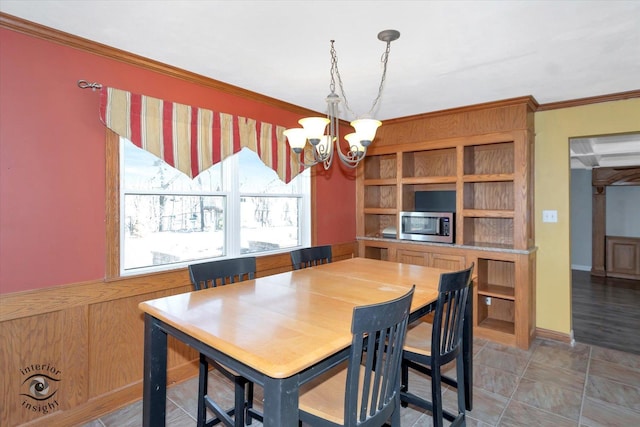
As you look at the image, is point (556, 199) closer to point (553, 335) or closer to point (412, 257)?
point (553, 335)

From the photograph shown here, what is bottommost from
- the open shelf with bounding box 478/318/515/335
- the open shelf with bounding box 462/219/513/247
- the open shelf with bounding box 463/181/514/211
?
the open shelf with bounding box 478/318/515/335

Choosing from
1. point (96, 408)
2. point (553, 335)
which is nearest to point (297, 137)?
point (96, 408)

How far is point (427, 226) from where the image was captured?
3.83m

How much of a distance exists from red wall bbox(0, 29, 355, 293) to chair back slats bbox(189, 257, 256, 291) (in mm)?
686

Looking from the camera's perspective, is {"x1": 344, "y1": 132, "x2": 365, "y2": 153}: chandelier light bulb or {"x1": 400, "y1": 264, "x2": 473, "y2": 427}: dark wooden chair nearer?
{"x1": 400, "y1": 264, "x2": 473, "y2": 427}: dark wooden chair

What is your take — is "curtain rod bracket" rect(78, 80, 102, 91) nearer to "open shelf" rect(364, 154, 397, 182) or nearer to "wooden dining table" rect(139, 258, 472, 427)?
"wooden dining table" rect(139, 258, 472, 427)

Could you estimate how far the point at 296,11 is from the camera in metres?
1.78

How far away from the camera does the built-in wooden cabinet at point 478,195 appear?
3279 mm

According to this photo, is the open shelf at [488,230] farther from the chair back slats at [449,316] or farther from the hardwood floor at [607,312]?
the chair back slats at [449,316]

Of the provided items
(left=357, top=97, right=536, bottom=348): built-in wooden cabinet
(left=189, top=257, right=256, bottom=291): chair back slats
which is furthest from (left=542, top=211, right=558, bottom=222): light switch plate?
(left=189, top=257, right=256, bottom=291): chair back slats

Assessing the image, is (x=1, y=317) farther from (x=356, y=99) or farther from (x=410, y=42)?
(x=356, y=99)

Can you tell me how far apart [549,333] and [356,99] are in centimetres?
306

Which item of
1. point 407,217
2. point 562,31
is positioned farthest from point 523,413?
→ point 562,31

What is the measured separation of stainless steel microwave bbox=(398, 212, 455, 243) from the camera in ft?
12.1
